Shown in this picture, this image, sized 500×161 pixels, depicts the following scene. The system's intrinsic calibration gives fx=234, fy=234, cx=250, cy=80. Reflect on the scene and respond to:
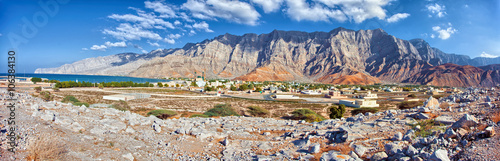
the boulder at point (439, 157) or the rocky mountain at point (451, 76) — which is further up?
the rocky mountain at point (451, 76)

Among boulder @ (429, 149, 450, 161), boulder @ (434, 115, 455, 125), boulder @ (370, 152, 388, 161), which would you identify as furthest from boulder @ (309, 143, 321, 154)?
Result: boulder @ (434, 115, 455, 125)

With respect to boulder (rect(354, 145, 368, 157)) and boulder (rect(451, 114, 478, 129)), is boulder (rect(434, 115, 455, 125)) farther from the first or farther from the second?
boulder (rect(354, 145, 368, 157))

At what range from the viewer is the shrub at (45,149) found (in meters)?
6.14

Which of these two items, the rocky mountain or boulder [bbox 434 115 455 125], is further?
the rocky mountain

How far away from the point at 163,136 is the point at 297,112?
72.7 ft

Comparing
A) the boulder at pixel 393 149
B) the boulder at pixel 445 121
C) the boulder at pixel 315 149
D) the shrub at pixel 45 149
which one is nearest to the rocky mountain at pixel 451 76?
the boulder at pixel 445 121

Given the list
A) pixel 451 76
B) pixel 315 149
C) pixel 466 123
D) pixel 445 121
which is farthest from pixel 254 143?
pixel 451 76

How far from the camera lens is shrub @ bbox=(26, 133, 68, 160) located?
6.14 metres

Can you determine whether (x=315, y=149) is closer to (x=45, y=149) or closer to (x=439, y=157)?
(x=439, y=157)

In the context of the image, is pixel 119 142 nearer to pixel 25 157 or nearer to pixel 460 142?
pixel 25 157

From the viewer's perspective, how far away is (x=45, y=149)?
21.1ft

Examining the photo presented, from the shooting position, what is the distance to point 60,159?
6.20m

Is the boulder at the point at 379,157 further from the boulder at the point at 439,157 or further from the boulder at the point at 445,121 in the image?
the boulder at the point at 445,121

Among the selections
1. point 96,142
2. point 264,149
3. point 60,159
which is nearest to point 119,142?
point 96,142
